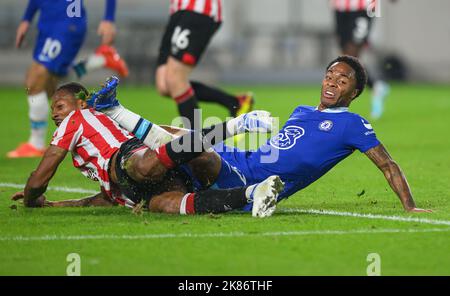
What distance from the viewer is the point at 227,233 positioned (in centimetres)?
638

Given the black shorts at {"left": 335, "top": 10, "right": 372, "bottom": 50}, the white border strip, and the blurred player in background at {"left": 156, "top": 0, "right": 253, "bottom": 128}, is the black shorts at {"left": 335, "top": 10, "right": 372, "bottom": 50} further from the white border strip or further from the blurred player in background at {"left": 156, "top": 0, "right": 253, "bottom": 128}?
the white border strip

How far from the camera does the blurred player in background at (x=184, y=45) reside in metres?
11.1

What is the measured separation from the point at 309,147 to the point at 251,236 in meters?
1.19

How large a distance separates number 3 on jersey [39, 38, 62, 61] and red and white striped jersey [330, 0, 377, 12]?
20.8 ft

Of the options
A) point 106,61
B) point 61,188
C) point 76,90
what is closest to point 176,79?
point 61,188

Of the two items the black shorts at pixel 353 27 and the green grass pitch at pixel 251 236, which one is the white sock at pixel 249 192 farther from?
the black shorts at pixel 353 27

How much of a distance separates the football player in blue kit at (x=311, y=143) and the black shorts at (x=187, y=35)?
12.5ft

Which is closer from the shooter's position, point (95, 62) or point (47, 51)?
point (47, 51)

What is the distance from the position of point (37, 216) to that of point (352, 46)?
9.54m

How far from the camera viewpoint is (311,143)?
7.23 m

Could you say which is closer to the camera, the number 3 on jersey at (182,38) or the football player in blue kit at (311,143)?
the football player in blue kit at (311,143)

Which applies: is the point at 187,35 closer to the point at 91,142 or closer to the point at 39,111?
the point at 39,111

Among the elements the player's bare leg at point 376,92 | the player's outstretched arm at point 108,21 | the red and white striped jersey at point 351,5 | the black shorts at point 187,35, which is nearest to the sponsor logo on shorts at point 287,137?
the black shorts at point 187,35

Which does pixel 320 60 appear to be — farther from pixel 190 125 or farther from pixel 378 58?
pixel 190 125
